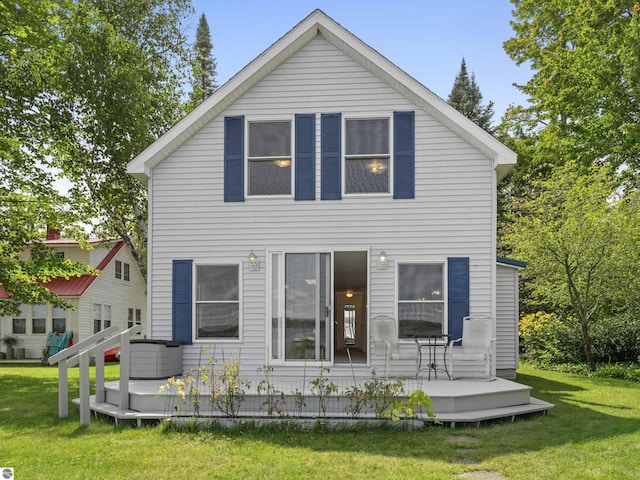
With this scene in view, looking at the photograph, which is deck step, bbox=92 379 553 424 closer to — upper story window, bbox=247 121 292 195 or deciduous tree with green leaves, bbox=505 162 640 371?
upper story window, bbox=247 121 292 195

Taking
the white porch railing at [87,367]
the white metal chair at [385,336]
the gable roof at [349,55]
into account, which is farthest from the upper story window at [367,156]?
the white porch railing at [87,367]

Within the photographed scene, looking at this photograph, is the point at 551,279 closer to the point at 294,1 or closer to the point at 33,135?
the point at 294,1

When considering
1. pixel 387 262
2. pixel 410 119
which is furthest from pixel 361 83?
pixel 387 262

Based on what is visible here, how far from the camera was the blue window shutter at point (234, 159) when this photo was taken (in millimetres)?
9805

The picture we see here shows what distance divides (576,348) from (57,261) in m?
13.6

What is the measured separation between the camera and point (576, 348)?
14625 mm

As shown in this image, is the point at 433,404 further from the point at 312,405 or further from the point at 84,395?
the point at 84,395

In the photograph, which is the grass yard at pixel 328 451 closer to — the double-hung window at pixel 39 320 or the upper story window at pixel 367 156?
the upper story window at pixel 367 156

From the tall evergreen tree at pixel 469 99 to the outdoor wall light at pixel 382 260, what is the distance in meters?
20.4

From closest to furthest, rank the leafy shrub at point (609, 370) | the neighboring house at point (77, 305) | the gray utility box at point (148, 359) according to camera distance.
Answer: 1. the gray utility box at point (148, 359)
2. the leafy shrub at point (609, 370)
3. the neighboring house at point (77, 305)

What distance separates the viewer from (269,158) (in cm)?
988

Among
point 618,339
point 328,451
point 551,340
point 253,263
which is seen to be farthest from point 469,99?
point 328,451

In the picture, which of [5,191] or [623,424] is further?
[5,191]

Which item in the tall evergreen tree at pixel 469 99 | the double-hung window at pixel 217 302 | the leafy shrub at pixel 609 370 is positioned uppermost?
the tall evergreen tree at pixel 469 99
